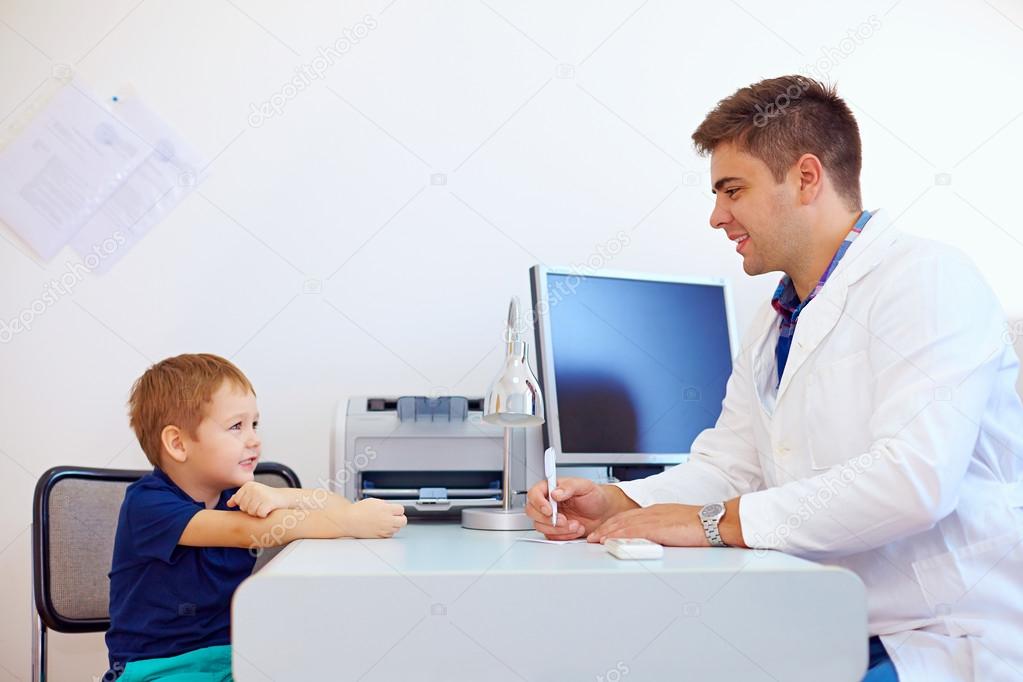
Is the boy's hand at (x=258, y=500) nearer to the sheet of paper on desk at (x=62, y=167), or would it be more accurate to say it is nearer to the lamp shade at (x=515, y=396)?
the lamp shade at (x=515, y=396)

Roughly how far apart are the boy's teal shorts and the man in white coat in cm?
56

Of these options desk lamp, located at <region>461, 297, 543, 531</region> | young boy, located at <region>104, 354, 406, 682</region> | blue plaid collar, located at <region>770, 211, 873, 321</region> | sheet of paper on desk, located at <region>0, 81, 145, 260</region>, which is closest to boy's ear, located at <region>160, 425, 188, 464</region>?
young boy, located at <region>104, 354, 406, 682</region>

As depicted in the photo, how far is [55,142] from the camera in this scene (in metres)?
2.38

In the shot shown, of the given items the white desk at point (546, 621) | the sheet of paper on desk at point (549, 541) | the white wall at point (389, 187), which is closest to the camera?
the white desk at point (546, 621)

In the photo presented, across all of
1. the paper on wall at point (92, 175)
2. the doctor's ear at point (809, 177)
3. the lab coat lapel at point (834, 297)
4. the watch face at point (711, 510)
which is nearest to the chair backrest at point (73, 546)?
the paper on wall at point (92, 175)

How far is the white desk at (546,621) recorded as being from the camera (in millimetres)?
934

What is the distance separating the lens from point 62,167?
2.38 metres

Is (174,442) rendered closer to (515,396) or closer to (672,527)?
(515,396)

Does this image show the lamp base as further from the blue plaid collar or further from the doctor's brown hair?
the doctor's brown hair

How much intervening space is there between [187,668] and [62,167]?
150cm

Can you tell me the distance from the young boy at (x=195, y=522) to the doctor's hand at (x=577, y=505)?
24cm

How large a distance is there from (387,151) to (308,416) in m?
0.73

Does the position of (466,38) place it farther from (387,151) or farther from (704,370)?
(704,370)

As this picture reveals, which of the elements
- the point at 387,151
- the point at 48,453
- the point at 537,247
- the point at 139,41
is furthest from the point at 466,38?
the point at 48,453
